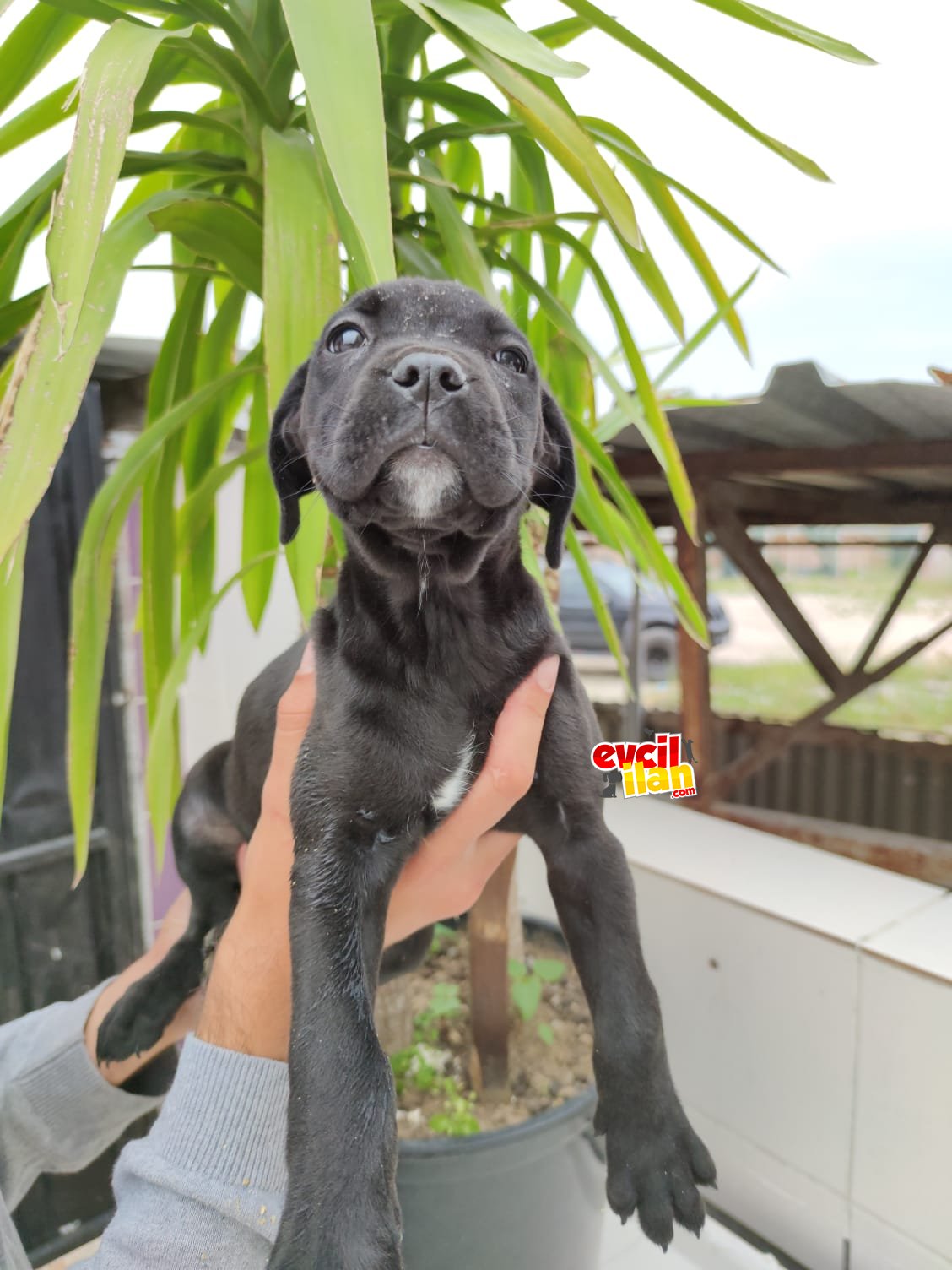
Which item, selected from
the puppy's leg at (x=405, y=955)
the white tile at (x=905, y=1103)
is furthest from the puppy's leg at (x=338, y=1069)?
the white tile at (x=905, y=1103)

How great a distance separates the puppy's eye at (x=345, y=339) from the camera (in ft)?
2.82

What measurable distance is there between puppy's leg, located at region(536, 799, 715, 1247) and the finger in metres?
0.11

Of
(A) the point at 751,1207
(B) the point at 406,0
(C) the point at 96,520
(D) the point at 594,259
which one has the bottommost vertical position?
(A) the point at 751,1207

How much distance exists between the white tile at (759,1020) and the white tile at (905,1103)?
0.03 metres

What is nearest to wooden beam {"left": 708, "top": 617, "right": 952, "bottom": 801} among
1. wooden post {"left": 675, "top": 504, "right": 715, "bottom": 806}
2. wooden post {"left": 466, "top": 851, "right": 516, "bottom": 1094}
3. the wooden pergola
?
the wooden pergola

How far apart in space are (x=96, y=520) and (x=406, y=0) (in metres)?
0.69

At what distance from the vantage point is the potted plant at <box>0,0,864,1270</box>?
2.28 feet

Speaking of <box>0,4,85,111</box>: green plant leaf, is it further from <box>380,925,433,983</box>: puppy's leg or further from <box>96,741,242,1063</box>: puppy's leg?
<box>380,925,433,983</box>: puppy's leg

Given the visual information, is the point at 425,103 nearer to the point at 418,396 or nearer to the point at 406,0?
the point at 406,0

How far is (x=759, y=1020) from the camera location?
4.99ft

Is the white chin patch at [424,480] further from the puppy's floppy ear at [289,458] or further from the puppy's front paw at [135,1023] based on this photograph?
the puppy's front paw at [135,1023]

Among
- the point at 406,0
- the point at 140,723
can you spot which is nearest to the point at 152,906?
the point at 140,723

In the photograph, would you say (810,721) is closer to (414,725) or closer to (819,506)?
A: (819,506)

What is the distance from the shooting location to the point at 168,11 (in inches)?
39.9
